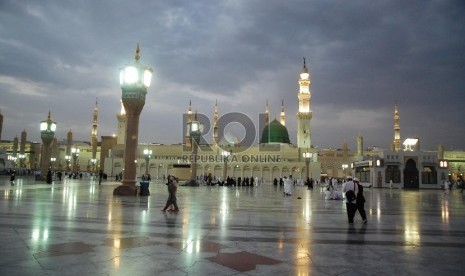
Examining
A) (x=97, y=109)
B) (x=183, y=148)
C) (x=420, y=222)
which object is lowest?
(x=420, y=222)

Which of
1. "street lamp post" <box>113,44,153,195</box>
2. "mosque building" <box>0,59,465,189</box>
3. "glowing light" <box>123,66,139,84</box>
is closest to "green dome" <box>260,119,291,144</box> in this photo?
"mosque building" <box>0,59,465,189</box>

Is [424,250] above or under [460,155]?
under

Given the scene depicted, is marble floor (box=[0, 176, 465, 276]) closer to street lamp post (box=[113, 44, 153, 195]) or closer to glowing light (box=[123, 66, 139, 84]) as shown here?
street lamp post (box=[113, 44, 153, 195])

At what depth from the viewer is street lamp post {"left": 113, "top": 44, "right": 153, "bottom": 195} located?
20231mm

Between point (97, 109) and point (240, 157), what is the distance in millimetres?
49159

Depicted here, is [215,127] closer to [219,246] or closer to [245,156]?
[245,156]

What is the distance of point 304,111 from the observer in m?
81.1

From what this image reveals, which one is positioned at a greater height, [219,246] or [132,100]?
[132,100]

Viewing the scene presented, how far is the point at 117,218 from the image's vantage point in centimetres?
980

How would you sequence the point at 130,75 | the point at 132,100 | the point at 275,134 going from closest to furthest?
the point at 130,75 < the point at 132,100 < the point at 275,134

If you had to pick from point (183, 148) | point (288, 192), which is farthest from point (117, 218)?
point (183, 148)

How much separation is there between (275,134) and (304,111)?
40.0 feet

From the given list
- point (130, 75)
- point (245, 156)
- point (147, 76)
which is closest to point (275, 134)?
point (245, 156)

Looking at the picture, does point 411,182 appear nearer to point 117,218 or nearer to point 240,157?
point 240,157
